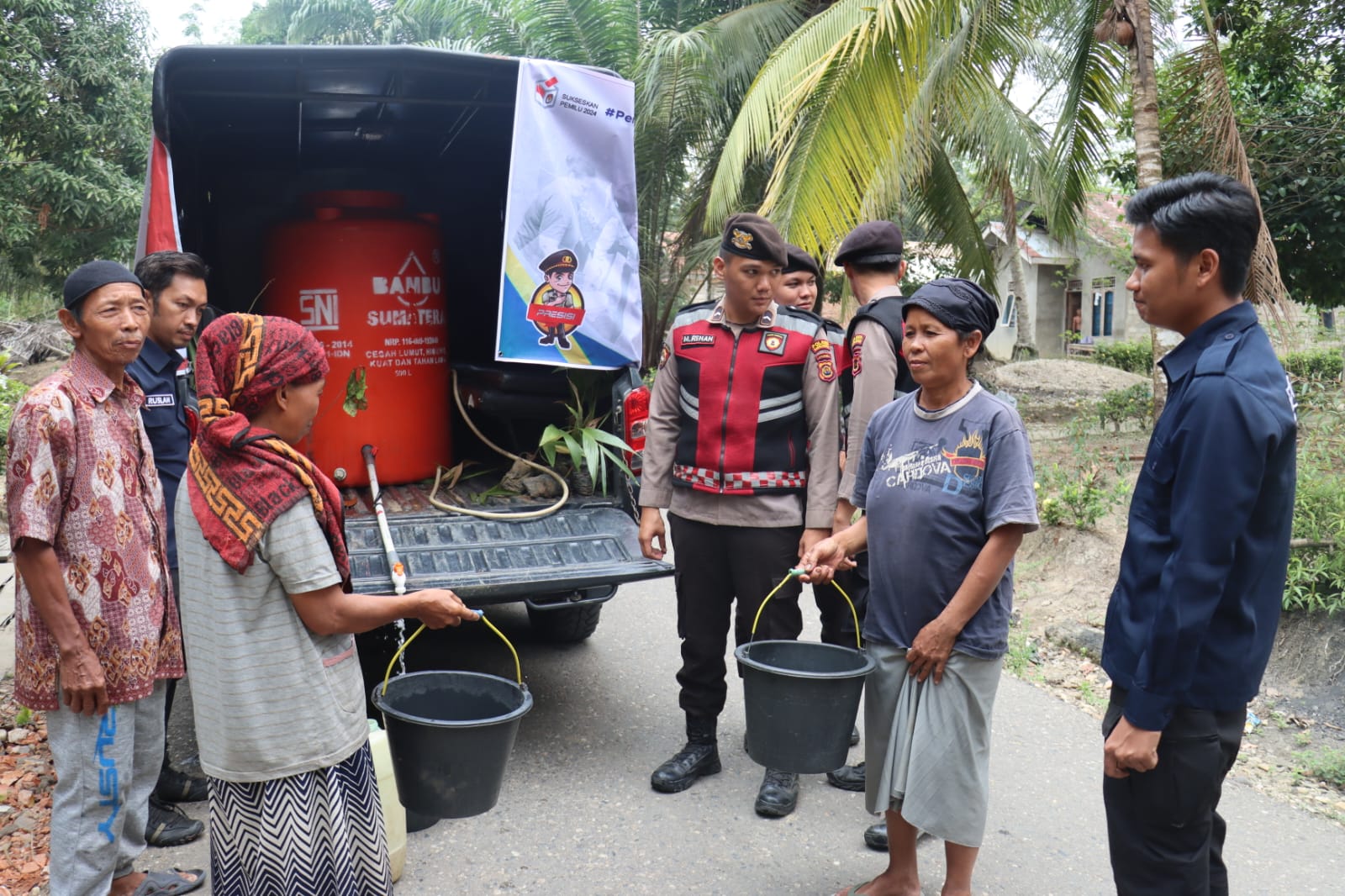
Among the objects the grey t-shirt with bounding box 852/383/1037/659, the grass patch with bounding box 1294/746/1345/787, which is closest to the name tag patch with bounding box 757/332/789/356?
the grey t-shirt with bounding box 852/383/1037/659

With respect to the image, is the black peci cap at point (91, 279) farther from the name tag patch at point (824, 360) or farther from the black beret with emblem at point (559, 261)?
the name tag patch at point (824, 360)

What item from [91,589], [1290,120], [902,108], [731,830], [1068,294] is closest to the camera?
[91,589]

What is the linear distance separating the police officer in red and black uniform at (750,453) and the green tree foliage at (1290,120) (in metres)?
5.72

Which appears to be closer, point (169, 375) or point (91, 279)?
point (91, 279)

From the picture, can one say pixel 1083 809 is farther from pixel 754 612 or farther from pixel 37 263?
pixel 37 263

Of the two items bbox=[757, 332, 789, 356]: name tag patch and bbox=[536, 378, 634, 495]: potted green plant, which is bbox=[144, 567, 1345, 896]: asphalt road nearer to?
bbox=[536, 378, 634, 495]: potted green plant

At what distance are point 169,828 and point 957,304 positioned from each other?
2.88 m

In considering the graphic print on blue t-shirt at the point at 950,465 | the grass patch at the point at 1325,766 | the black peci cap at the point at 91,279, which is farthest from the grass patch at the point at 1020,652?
the black peci cap at the point at 91,279

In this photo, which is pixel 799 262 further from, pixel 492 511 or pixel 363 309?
pixel 363 309

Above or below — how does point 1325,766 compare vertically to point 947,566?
below

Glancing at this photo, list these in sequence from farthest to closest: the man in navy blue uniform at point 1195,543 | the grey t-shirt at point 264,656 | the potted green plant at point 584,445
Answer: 1. the potted green plant at point 584,445
2. the grey t-shirt at point 264,656
3. the man in navy blue uniform at point 1195,543

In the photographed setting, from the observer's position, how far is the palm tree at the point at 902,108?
6.77 m

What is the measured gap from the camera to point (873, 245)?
3.82 meters

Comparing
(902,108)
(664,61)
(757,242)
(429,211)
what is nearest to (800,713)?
(757,242)
